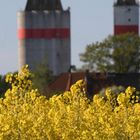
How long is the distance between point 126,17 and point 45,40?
751cm

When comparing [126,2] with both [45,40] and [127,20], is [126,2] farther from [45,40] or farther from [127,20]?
[45,40]

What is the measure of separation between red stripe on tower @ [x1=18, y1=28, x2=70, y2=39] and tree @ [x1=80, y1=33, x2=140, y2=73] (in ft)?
25.0

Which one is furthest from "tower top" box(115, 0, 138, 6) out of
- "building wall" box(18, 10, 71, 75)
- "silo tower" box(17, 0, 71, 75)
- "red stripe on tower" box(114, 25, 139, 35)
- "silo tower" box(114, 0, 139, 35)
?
"building wall" box(18, 10, 71, 75)

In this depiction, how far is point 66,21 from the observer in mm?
113125

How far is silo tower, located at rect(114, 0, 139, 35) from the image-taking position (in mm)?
110250

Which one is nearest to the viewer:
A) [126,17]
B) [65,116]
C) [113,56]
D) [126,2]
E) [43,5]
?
[65,116]

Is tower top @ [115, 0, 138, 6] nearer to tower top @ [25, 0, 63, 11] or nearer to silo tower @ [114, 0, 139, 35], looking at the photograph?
silo tower @ [114, 0, 139, 35]

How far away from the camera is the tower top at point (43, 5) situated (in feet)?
373

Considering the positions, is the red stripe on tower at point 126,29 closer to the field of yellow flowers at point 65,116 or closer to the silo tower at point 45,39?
the silo tower at point 45,39

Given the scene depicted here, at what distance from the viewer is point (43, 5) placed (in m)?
115

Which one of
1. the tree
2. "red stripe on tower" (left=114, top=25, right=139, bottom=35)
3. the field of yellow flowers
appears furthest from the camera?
"red stripe on tower" (left=114, top=25, right=139, bottom=35)

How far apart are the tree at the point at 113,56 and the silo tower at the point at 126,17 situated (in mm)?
7747

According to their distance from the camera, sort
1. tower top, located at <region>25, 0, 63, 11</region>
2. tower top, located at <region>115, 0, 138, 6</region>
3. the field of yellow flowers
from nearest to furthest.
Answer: the field of yellow flowers
tower top, located at <region>115, 0, 138, 6</region>
tower top, located at <region>25, 0, 63, 11</region>

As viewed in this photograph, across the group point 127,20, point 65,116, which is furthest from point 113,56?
point 65,116
